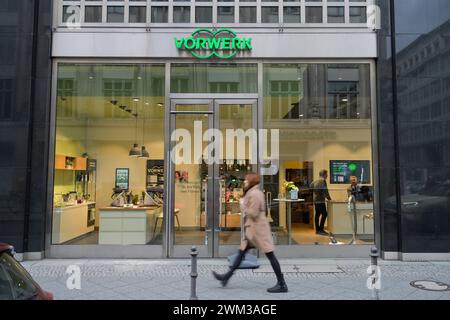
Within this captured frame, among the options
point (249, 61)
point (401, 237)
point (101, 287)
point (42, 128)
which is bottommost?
point (101, 287)

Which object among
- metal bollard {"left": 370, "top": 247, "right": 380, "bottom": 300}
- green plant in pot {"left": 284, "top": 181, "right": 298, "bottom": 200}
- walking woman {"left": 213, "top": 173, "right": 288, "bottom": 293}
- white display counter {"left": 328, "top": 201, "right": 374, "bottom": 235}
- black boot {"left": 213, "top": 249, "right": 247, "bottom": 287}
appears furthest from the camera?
green plant in pot {"left": 284, "top": 181, "right": 298, "bottom": 200}

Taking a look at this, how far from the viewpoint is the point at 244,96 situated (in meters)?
9.16

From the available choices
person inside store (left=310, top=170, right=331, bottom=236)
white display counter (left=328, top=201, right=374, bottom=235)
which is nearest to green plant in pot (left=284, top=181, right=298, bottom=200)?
person inside store (left=310, top=170, right=331, bottom=236)

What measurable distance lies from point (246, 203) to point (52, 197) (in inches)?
204

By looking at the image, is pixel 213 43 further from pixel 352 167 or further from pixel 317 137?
pixel 352 167

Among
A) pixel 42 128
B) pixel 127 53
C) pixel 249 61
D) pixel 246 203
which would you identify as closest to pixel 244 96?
pixel 249 61

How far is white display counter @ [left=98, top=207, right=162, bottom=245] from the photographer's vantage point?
9.09m

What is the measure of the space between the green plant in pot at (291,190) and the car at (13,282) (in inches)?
273

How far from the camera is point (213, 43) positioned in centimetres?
907

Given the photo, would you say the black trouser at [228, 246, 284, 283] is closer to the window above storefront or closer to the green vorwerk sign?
the green vorwerk sign

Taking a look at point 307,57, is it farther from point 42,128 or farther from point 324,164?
point 42,128

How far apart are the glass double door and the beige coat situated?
2700mm

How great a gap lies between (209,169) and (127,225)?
2486mm

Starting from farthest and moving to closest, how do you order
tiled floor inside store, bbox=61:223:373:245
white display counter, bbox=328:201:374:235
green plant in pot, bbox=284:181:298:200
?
1. green plant in pot, bbox=284:181:298:200
2. white display counter, bbox=328:201:374:235
3. tiled floor inside store, bbox=61:223:373:245
